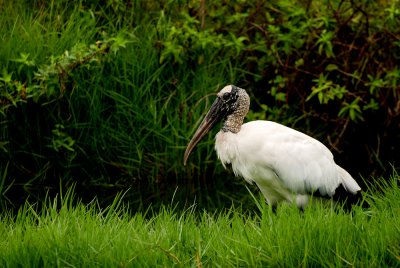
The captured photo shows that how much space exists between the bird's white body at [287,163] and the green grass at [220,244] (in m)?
1.23

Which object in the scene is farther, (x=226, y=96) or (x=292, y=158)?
(x=226, y=96)

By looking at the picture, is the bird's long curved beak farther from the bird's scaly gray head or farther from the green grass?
the green grass

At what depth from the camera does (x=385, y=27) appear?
900cm

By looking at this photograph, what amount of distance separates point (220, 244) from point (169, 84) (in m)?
4.30

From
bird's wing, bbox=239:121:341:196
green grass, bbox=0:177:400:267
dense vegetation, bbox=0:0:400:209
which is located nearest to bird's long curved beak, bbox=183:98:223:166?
bird's wing, bbox=239:121:341:196

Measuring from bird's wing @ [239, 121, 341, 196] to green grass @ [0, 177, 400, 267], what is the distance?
1.22 meters

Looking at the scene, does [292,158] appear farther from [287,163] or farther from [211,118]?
[211,118]

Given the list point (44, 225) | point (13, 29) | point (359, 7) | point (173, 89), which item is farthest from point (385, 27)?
point (44, 225)

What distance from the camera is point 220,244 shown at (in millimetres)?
4617

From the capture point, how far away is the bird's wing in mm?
6168

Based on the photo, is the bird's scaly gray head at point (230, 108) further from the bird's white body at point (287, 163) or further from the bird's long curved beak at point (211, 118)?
the bird's white body at point (287, 163)

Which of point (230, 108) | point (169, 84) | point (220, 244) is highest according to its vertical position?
point (230, 108)

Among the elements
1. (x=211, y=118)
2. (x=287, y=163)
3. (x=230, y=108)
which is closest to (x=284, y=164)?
(x=287, y=163)

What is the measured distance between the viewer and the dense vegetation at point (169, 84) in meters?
8.19
